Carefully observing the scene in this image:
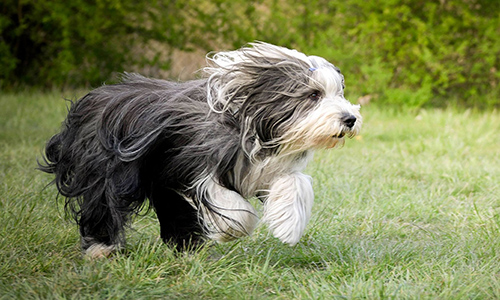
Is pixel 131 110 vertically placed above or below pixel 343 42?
above

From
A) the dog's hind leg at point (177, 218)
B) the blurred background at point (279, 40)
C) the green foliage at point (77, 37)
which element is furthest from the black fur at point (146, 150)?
the green foliage at point (77, 37)

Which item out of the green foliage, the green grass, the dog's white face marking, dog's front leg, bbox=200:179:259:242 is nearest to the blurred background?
the green foliage

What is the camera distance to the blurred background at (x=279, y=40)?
8219mm

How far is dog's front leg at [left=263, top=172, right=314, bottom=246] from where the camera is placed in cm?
260

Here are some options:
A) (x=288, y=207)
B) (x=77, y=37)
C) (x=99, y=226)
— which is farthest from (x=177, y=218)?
(x=77, y=37)

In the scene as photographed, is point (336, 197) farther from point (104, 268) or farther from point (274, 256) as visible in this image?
point (104, 268)

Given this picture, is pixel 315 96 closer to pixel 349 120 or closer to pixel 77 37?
pixel 349 120

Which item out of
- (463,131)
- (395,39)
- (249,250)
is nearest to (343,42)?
(395,39)

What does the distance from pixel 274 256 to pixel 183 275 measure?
52 centimetres

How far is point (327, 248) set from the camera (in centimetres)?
311

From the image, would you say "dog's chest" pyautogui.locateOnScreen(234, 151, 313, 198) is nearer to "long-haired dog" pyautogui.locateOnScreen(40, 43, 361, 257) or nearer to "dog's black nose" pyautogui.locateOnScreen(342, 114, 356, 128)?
"long-haired dog" pyautogui.locateOnScreen(40, 43, 361, 257)

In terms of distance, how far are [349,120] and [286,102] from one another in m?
0.28

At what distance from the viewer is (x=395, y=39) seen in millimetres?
8273

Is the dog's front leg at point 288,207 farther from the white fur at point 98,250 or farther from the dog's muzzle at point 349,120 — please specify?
the white fur at point 98,250
